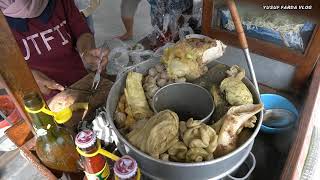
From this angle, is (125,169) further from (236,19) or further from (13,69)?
(236,19)

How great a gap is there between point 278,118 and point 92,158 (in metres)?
0.72

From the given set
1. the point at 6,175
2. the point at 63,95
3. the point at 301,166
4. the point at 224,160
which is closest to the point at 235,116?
the point at 224,160

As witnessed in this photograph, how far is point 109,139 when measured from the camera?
0.92 metres

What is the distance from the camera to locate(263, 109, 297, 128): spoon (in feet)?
3.37

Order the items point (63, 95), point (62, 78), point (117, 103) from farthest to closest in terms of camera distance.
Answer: point (62, 78)
point (63, 95)
point (117, 103)

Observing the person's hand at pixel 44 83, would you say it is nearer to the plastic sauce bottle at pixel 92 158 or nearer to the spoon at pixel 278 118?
the plastic sauce bottle at pixel 92 158

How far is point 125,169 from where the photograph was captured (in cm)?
58

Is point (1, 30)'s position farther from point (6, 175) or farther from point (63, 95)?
point (6, 175)

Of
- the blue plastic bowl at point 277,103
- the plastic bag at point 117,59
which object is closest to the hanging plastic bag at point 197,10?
the plastic bag at point 117,59

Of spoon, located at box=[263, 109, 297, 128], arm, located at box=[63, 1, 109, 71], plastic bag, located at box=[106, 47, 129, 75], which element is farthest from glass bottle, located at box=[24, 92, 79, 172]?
arm, located at box=[63, 1, 109, 71]

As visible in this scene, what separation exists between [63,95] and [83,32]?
726mm

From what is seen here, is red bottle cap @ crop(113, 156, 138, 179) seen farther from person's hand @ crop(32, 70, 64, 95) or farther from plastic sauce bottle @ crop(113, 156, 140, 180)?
person's hand @ crop(32, 70, 64, 95)

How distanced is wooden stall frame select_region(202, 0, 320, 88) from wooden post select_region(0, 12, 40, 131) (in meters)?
0.76

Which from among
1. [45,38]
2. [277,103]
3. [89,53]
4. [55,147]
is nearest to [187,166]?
[55,147]
